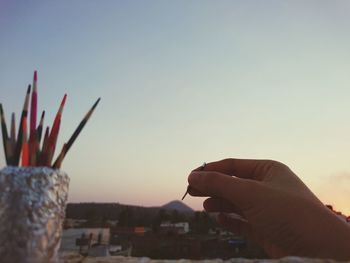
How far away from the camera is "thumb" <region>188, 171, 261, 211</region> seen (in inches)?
54.5

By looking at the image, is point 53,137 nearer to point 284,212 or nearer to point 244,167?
point 284,212

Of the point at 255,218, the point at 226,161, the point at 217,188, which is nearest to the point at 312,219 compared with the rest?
the point at 255,218

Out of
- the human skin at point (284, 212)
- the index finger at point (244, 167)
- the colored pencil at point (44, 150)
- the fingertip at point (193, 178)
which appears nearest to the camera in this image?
the colored pencil at point (44, 150)

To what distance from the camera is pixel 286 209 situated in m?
1.31

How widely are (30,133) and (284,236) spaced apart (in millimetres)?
966

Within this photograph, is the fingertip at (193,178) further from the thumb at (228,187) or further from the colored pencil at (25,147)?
the colored pencil at (25,147)

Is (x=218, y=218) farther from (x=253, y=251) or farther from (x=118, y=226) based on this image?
(x=118, y=226)

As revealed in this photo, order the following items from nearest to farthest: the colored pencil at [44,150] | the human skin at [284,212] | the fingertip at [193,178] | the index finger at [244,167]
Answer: the colored pencil at [44,150]
the human skin at [284,212]
the fingertip at [193,178]
the index finger at [244,167]

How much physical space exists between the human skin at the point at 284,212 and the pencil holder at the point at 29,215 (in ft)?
2.54

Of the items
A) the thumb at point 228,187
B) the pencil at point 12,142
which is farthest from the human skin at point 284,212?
the pencil at point 12,142

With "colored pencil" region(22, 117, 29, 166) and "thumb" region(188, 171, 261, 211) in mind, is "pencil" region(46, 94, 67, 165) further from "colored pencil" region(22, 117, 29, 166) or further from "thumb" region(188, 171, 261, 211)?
"thumb" region(188, 171, 261, 211)

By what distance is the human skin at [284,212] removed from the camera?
1.24 m

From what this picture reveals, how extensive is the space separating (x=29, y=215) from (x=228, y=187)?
0.85 metres

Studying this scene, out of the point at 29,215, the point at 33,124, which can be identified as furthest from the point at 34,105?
the point at 29,215
